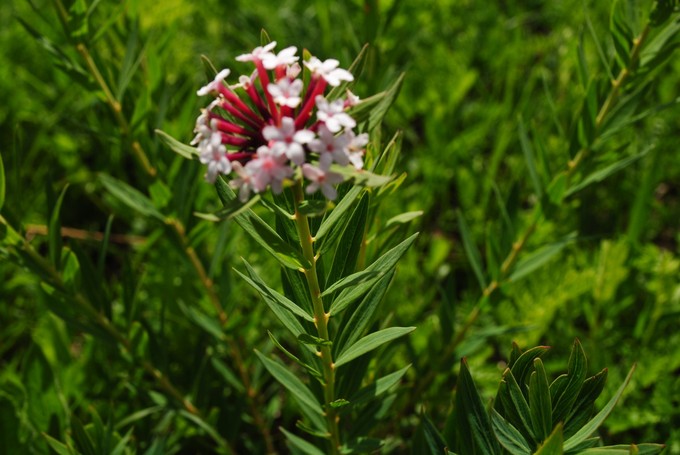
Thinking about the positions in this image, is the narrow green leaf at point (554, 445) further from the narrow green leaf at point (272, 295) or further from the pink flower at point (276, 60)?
the pink flower at point (276, 60)

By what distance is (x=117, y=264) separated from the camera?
2346 millimetres

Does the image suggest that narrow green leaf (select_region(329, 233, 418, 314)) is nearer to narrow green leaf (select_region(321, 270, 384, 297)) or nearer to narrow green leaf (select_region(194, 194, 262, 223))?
narrow green leaf (select_region(321, 270, 384, 297))

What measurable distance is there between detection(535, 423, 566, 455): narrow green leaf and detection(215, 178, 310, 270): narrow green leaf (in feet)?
1.22

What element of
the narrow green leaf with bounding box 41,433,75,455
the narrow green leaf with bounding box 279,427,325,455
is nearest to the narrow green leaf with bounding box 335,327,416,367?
the narrow green leaf with bounding box 279,427,325,455

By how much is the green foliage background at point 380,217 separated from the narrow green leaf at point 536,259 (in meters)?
0.04

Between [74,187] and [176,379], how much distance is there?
1.09m

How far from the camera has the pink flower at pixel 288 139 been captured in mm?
731

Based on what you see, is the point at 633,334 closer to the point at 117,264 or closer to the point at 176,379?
the point at 176,379

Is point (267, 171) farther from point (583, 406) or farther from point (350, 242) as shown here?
point (583, 406)

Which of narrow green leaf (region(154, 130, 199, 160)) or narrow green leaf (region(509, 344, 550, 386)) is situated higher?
narrow green leaf (region(154, 130, 199, 160))

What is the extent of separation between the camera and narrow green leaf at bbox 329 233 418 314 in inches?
35.3

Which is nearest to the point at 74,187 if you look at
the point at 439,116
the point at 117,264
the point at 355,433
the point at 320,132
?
the point at 117,264

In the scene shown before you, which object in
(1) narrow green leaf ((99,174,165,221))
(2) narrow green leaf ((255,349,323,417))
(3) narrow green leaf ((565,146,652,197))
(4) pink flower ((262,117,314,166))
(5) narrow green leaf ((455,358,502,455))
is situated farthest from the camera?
(1) narrow green leaf ((99,174,165,221))

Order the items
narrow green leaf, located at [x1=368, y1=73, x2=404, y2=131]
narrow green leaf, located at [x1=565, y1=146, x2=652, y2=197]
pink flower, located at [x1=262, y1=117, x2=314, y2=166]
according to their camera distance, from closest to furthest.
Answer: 1. pink flower, located at [x1=262, y1=117, x2=314, y2=166]
2. narrow green leaf, located at [x1=368, y1=73, x2=404, y2=131]
3. narrow green leaf, located at [x1=565, y1=146, x2=652, y2=197]
